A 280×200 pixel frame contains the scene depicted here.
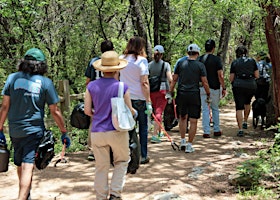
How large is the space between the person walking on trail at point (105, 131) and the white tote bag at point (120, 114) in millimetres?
54

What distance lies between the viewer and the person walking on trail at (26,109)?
430 cm

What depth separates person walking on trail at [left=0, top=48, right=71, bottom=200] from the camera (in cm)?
430

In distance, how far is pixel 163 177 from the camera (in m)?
5.98

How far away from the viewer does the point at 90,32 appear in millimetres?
13430

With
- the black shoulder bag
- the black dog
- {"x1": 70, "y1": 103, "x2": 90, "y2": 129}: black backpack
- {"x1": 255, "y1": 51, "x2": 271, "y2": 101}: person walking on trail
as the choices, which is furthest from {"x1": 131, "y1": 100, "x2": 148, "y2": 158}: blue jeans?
{"x1": 255, "y1": 51, "x2": 271, "y2": 101}: person walking on trail

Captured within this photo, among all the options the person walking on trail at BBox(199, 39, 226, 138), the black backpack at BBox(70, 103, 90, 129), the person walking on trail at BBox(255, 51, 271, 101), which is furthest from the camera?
the person walking on trail at BBox(255, 51, 271, 101)

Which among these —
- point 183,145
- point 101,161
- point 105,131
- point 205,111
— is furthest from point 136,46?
point 205,111

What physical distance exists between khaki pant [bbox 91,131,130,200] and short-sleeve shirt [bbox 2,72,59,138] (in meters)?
0.67

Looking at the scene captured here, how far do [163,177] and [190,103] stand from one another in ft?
5.64

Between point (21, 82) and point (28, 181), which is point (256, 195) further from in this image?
point (21, 82)

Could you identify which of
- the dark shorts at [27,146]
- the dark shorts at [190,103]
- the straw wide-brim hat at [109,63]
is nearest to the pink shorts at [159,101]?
the dark shorts at [190,103]

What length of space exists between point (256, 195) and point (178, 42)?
871 centimetres

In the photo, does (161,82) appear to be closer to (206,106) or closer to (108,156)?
(206,106)

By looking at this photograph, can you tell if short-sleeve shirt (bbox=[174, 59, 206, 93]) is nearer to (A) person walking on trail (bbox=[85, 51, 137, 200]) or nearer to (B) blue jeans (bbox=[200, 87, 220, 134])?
(B) blue jeans (bbox=[200, 87, 220, 134])
